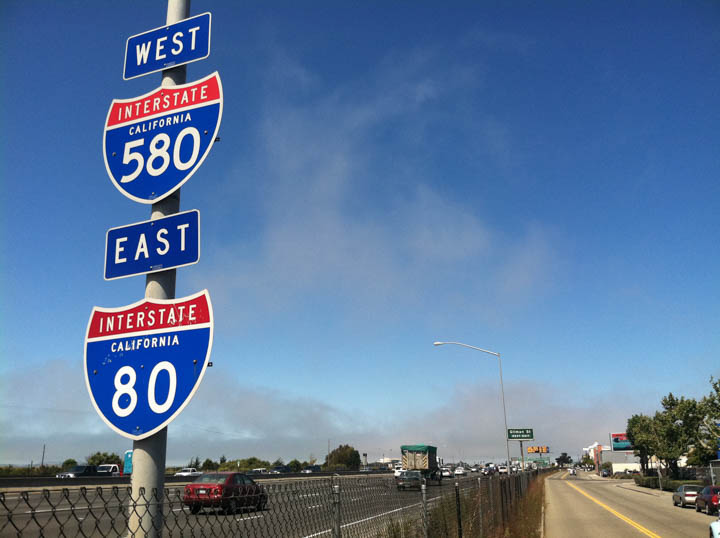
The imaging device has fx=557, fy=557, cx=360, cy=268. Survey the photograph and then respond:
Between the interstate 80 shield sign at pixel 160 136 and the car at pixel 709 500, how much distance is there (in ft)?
110

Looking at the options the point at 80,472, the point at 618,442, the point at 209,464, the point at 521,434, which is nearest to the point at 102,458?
the point at 209,464

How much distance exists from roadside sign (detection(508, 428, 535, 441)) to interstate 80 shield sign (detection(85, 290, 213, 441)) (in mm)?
48754

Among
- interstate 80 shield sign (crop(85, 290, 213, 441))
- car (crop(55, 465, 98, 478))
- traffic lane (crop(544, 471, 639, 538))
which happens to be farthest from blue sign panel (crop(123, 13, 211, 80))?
car (crop(55, 465, 98, 478))

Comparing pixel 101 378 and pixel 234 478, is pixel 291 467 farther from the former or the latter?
pixel 101 378

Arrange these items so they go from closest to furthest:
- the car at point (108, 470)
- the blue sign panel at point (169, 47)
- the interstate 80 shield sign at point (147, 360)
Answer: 1. the interstate 80 shield sign at point (147, 360)
2. the blue sign panel at point (169, 47)
3. the car at point (108, 470)

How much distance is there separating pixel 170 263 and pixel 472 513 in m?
10.4

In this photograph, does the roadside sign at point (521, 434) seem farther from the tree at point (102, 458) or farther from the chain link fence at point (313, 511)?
the tree at point (102, 458)

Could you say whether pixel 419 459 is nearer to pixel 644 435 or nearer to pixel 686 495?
pixel 686 495

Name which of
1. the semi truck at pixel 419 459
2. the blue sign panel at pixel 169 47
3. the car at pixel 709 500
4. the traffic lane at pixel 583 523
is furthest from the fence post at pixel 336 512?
the semi truck at pixel 419 459

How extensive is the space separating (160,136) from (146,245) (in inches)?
35.3

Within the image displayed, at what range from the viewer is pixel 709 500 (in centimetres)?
2927

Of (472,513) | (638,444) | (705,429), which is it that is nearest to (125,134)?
(472,513)

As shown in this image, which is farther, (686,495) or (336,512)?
(686,495)

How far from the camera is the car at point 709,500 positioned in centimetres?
2880
